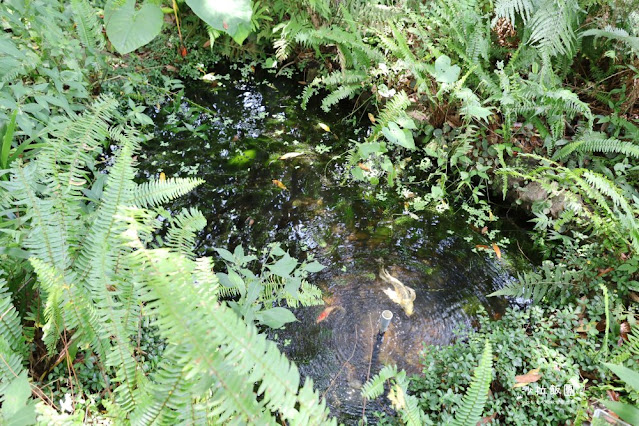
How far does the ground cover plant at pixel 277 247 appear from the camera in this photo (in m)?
1.16

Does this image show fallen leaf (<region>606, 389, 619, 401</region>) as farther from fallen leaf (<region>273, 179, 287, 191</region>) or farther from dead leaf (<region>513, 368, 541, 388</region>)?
fallen leaf (<region>273, 179, 287, 191</region>)

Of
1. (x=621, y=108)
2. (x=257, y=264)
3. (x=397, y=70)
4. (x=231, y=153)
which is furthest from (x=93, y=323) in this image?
(x=621, y=108)

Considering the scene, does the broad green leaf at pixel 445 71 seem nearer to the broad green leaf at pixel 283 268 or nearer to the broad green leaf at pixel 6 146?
the broad green leaf at pixel 283 268

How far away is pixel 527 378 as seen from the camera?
74.5 inches

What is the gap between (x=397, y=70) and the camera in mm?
3285

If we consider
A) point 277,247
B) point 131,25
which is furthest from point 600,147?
point 131,25

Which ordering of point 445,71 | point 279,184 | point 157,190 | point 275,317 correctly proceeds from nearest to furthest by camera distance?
point 275,317 → point 157,190 → point 445,71 → point 279,184

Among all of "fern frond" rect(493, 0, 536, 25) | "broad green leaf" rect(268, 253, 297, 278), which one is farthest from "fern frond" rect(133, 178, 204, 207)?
"fern frond" rect(493, 0, 536, 25)

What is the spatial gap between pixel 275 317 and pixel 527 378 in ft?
4.01

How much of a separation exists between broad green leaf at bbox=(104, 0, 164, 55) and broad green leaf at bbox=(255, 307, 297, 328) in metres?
1.80

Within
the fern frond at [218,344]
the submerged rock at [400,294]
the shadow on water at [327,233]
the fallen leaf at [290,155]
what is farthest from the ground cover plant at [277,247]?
the fallen leaf at [290,155]

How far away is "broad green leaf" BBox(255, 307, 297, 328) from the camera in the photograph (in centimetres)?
179

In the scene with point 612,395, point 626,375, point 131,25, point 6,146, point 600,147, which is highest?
point 131,25

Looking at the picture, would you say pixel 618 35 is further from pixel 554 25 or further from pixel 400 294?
pixel 400 294
